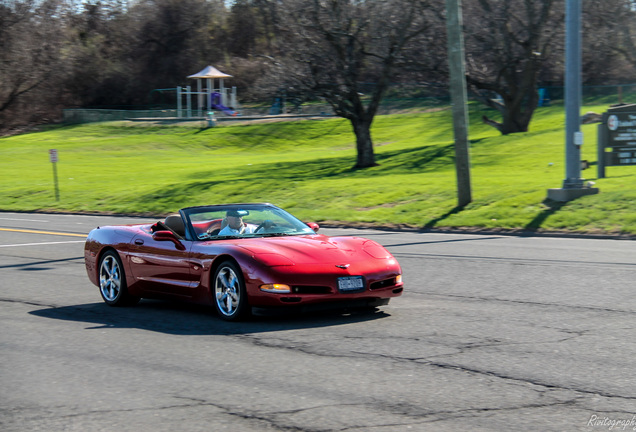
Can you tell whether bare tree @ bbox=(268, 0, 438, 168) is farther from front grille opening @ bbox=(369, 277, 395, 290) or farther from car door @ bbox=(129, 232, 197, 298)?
front grille opening @ bbox=(369, 277, 395, 290)

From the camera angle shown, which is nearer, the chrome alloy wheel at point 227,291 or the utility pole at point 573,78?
the chrome alloy wheel at point 227,291

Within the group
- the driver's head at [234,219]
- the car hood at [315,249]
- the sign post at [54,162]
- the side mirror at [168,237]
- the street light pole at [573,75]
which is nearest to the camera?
the car hood at [315,249]

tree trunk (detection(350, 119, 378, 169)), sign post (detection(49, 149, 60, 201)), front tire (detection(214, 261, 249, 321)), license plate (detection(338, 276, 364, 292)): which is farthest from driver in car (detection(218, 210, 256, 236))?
tree trunk (detection(350, 119, 378, 169))

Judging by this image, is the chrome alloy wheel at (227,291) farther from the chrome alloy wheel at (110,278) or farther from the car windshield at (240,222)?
the chrome alloy wheel at (110,278)

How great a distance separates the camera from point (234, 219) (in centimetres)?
977

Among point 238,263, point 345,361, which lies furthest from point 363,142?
point 345,361

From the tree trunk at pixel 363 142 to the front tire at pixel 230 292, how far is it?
2873cm

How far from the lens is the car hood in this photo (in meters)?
8.55

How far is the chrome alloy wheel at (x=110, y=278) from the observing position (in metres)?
10.3

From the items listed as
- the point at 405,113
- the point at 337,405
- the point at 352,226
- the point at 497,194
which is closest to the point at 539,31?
the point at 497,194

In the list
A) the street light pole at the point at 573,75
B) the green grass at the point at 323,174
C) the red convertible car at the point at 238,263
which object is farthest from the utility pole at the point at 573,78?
the red convertible car at the point at 238,263

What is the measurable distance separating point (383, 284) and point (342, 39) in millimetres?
28278

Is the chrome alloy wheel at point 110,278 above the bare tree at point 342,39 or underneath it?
underneath

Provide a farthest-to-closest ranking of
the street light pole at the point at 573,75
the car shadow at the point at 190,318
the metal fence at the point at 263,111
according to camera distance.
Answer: the metal fence at the point at 263,111
the street light pole at the point at 573,75
the car shadow at the point at 190,318
